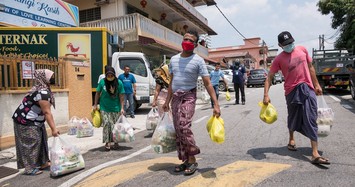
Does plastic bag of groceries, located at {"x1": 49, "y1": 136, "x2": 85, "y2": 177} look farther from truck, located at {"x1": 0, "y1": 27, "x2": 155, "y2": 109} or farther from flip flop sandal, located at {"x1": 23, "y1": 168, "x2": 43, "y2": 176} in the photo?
truck, located at {"x1": 0, "y1": 27, "x2": 155, "y2": 109}

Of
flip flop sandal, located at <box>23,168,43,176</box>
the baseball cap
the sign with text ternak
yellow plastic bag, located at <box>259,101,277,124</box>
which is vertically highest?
the sign with text ternak

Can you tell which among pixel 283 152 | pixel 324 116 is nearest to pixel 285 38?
pixel 324 116

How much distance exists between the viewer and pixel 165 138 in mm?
4309

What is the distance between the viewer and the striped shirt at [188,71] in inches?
162

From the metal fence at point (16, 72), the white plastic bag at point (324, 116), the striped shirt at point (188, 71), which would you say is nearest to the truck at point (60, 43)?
the metal fence at point (16, 72)

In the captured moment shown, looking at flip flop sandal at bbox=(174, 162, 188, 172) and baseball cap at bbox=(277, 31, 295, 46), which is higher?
baseball cap at bbox=(277, 31, 295, 46)

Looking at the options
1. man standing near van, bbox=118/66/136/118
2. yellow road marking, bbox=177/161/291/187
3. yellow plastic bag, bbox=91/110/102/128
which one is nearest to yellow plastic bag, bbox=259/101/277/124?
yellow road marking, bbox=177/161/291/187

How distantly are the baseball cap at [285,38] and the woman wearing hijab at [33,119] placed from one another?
3446 millimetres

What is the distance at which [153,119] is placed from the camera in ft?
22.7

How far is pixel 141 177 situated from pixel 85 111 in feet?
17.4

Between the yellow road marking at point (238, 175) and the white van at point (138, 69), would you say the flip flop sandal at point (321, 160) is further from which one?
the white van at point (138, 69)

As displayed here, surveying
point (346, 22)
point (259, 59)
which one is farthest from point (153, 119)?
point (259, 59)

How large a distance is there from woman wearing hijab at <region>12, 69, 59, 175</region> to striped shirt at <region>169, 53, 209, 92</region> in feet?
6.38

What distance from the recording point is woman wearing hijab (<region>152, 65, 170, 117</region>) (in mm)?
6641
